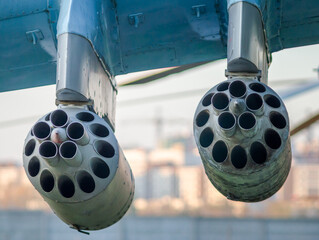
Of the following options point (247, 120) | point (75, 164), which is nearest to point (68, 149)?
point (75, 164)

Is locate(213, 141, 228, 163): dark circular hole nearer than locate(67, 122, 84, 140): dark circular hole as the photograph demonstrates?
Yes

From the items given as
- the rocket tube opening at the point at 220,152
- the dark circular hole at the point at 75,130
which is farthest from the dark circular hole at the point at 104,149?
the rocket tube opening at the point at 220,152

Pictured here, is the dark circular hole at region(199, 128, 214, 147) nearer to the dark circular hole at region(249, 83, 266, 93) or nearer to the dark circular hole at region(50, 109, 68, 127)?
the dark circular hole at region(249, 83, 266, 93)

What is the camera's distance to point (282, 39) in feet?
29.7

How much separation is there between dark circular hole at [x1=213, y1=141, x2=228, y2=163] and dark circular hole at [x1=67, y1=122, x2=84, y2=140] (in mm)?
1060

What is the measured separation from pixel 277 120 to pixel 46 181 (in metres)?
1.87

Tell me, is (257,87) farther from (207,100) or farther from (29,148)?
(29,148)

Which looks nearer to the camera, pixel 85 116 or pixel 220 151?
pixel 220 151

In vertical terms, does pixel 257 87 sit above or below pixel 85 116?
above

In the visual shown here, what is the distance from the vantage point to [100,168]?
→ 6934mm

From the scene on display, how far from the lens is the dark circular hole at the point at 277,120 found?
21.4 feet

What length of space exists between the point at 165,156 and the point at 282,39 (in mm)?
109787

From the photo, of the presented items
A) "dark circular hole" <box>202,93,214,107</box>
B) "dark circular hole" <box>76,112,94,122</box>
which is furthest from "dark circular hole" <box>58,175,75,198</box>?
"dark circular hole" <box>202,93,214,107</box>

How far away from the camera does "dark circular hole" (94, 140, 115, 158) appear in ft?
22.5
